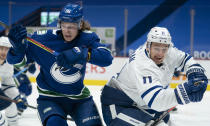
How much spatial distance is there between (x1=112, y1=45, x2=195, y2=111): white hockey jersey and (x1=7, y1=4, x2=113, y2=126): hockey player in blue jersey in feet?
0.57

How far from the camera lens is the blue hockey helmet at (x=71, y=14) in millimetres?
1647

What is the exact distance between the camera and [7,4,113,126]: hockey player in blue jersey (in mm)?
1662

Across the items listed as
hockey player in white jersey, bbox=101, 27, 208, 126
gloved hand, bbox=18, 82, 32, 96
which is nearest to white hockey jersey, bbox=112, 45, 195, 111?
hockey player in white jersey, bbox=101, 27, 208, 126

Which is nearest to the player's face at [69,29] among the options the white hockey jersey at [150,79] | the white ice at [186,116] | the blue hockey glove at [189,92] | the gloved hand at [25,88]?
the white hockey jersey at [150,79]

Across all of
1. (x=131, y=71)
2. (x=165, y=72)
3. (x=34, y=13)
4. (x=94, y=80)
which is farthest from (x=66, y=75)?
(x=34, y=13)

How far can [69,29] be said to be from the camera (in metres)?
1.66

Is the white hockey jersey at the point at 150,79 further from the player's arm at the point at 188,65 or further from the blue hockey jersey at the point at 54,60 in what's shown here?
the blue hockey jersey at the point at 54,60

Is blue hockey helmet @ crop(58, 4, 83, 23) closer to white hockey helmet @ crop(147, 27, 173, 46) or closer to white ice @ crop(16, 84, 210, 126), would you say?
white hockey helmet @ crop(147, 27, 173, 46)

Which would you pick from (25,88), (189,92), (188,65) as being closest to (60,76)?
(189,92)

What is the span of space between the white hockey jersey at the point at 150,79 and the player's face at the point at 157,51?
4 centimetres

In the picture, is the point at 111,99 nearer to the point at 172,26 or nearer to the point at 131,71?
the point at 131,71

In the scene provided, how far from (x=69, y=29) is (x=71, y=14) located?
0.26 ft

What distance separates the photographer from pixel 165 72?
1950 millimetres

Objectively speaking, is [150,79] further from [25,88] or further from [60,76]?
[25,88]
